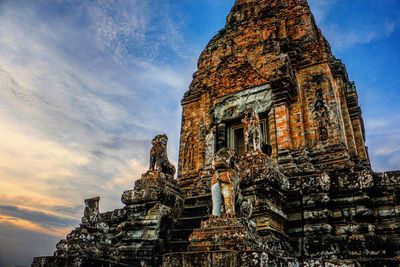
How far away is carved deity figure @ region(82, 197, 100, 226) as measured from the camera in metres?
9.25

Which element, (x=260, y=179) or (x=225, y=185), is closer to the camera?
(x=225, y=185)

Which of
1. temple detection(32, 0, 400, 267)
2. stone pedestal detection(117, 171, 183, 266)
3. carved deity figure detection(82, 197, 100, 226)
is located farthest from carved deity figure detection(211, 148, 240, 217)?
carved deity figure detection(82, 197, 100, 226)

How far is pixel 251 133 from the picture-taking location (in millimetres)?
9336

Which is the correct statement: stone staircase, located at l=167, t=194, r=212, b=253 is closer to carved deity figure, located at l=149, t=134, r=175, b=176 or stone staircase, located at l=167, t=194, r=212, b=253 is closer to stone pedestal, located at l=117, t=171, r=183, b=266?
stone pedestal, located at l=117, t=171, r=183, b=266

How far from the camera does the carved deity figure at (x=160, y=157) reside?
9.88m

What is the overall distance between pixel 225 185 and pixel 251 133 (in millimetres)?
3642

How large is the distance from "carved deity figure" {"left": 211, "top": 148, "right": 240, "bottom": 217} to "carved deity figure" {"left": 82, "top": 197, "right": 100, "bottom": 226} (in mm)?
4914

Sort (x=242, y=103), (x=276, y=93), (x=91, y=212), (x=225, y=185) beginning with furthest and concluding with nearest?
(x=242, y=103), (x=276, y=93), (x=91, y=212), (x=225, y=185)

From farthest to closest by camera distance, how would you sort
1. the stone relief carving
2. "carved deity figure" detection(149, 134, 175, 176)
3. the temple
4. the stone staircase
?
the stone relief carving
"carved deity figure" detection(149, 134, 175, 176)
the stone staircase
the temple

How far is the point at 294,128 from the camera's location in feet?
39.5

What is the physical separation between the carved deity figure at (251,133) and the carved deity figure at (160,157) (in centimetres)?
270

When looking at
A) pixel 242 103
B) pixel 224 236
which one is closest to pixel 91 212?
pixel 224 236

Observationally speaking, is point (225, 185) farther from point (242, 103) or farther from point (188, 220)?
point (242, 103)

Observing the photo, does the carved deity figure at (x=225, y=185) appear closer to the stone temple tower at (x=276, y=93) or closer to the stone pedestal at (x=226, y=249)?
the stone pedestal at (x=226, y=249)
